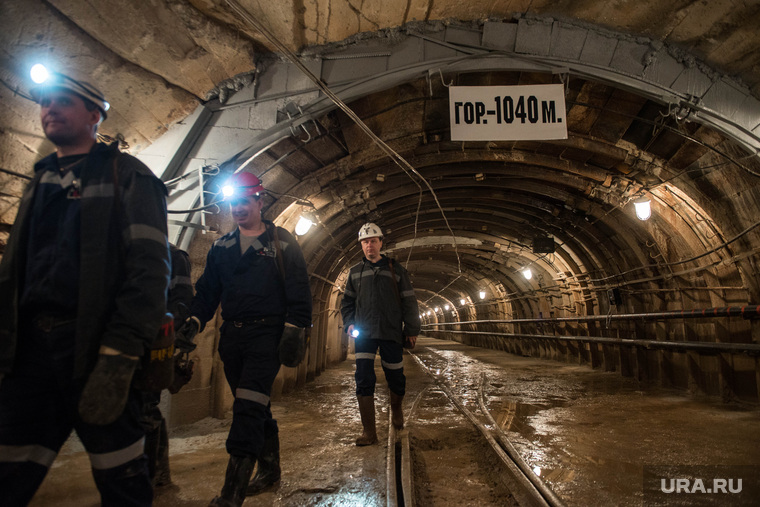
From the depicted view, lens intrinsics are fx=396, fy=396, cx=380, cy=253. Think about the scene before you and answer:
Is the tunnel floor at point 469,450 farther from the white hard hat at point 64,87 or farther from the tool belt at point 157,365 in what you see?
the white hard hat at point 64,87

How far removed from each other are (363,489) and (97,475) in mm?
1620

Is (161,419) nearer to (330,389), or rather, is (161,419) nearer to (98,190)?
(98,190)

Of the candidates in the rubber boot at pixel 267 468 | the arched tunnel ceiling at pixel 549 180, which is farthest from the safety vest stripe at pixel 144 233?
the arched tunnel ceiling at pixel 549 180

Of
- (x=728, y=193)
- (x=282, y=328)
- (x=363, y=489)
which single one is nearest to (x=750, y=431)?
(x=728, y=193)

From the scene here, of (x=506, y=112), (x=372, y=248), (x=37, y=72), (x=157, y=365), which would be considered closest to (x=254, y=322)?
(x=157, y=365)

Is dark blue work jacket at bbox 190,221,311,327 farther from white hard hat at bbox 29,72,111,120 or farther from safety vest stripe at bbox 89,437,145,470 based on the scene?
white hard hat at bbox 29,72,111,120

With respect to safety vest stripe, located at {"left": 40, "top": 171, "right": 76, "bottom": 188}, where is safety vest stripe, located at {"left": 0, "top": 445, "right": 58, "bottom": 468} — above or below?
below

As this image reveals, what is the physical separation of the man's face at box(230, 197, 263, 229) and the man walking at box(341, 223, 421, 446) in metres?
1.64

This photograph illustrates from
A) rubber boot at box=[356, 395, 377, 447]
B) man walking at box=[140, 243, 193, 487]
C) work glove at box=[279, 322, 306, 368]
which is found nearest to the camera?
work glove at box=[279, 322, 306, 368]

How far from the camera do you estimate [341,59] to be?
448 centimetres

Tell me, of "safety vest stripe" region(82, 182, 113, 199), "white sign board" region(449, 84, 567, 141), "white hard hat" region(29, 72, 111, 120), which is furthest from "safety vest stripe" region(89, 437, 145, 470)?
"white sign board" region(449, 84, 567, 141)

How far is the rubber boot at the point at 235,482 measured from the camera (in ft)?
6.68

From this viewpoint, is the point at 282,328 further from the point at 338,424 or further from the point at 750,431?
the point at 750,431

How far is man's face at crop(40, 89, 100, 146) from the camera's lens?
63.4 inches
